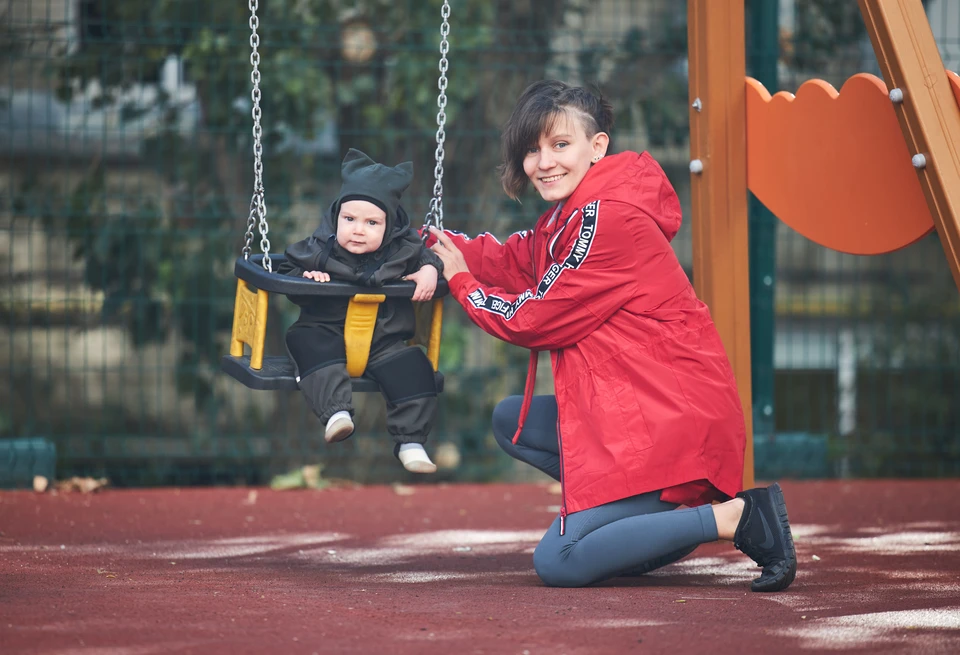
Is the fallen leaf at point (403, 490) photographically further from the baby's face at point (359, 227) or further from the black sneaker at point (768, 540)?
the black sneaker at point (768, 540)

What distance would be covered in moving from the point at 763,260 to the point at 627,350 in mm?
2792

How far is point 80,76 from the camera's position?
20.3ft

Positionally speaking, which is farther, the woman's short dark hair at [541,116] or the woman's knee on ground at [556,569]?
the woman's short dark hair at [541,116]

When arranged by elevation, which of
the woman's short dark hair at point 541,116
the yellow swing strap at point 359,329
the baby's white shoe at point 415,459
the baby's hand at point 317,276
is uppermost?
the woman's short dark hair at point 541,116

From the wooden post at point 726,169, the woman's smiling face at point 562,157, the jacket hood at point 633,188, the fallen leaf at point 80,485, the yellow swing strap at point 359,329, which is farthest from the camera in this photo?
the fallen leaf at point 80,485

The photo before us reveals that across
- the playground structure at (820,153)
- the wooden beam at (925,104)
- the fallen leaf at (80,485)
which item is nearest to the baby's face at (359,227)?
the playground structure at (820,153)

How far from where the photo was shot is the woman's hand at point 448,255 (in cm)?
392

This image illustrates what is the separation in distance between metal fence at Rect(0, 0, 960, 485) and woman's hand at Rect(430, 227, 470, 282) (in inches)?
86.3

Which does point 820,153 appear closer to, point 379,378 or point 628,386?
point 628,386

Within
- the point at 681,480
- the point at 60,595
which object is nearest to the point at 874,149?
the point at 681,480

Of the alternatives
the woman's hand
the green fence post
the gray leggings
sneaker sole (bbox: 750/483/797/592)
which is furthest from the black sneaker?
the green fence post

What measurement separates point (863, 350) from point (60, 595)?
5169mm

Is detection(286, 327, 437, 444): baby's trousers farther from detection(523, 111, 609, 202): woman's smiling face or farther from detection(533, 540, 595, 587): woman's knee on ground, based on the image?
detection(523, 111, 609, 202): woman's smiling face

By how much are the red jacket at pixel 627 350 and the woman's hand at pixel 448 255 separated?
0.92 ft
